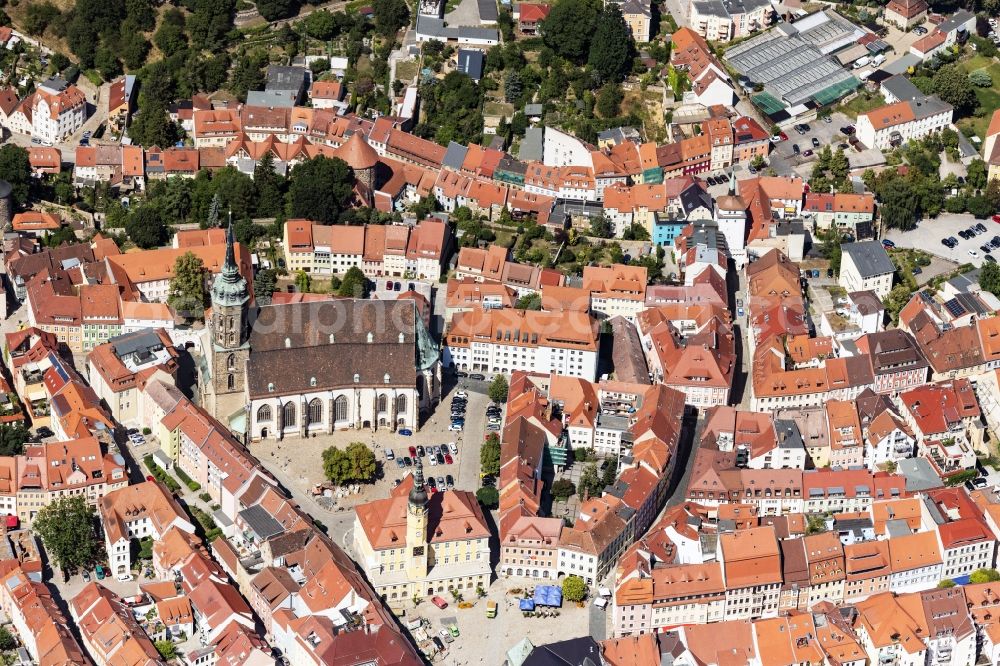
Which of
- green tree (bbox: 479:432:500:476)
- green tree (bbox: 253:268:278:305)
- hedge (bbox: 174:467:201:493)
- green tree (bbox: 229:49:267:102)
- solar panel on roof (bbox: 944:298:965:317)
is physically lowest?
hedge (bbox: 174:467:201:493)

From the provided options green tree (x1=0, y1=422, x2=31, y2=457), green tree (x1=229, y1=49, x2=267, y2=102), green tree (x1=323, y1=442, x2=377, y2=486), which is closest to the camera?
green tree (x1=323, y1=442, x2=377, y2=486)

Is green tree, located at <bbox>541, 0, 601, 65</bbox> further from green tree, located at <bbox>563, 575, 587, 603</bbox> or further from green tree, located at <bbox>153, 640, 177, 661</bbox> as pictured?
green tree, located at <bbox>153, 640, 177, 661</bbox>

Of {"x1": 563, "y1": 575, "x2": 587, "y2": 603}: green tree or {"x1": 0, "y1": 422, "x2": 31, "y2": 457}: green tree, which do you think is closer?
{"x1": 563, "y1": 575, "x2": 587, "y2": 603}: green tree

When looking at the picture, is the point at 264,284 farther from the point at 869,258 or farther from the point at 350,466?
the point at 869,258

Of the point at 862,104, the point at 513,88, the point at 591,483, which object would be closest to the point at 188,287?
the point at 591,483

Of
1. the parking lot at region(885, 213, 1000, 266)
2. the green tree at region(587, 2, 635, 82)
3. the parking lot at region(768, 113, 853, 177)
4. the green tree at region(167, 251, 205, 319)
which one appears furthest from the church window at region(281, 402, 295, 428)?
the parking lot at region(885, 213, 1000, 266)
